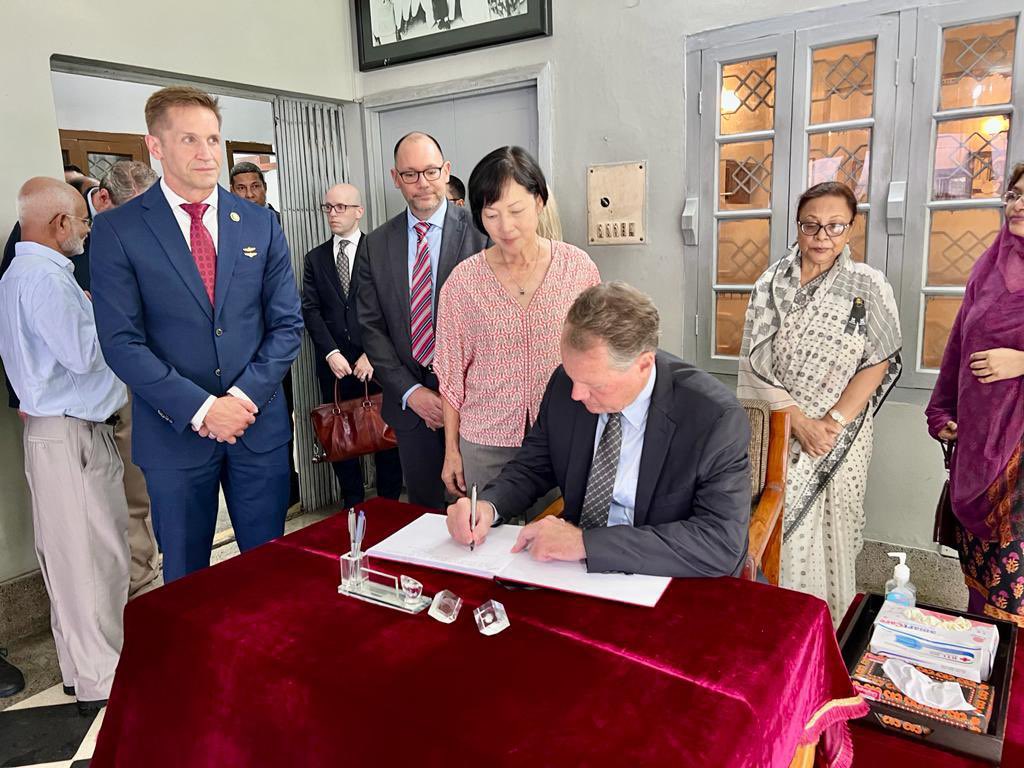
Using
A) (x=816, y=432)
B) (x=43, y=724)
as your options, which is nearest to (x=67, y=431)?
(x=43, y=724)

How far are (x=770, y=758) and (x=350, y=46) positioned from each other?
4117 millimetres

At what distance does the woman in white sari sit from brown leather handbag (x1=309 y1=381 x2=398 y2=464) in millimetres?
1704

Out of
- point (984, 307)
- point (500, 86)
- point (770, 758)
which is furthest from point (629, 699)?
point (500, 86)

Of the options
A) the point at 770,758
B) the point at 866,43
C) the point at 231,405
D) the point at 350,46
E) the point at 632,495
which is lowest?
the point at 770,758

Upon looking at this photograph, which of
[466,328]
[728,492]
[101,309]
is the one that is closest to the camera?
[728,492]

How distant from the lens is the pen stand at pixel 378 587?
4.45 ft

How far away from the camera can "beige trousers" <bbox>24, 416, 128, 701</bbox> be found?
96.0 inches

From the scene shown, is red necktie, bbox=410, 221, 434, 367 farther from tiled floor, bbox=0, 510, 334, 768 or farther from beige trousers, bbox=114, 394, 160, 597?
beige trousers, bbox=114, 394, 160, 597

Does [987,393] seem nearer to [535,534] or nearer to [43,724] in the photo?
[535,534]

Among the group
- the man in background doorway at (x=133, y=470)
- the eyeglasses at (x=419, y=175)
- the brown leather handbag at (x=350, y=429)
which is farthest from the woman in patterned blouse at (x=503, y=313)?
the man in background doorway at (x=133, y=470)

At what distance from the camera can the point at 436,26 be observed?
12.7ft

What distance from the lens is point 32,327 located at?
7.55ft

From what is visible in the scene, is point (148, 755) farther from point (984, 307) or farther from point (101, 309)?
point (984, 307)

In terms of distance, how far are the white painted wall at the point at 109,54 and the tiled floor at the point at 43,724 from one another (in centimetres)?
45
